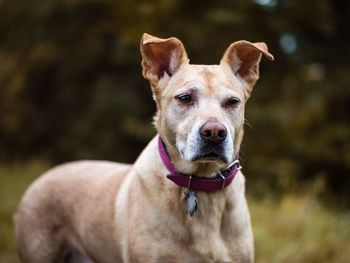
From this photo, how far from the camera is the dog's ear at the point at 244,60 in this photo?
4383 millimetres

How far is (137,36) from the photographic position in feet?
31.4

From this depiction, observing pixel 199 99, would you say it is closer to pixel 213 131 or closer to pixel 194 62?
pixel 213 131

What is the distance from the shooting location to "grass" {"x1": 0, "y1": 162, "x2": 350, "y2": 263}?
274 inches

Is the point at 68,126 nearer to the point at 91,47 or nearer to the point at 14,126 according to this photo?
the point at 14,126

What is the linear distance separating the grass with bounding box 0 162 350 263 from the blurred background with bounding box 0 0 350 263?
0.06 meters

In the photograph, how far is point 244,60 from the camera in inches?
176

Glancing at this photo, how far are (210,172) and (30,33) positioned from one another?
7.76 metres

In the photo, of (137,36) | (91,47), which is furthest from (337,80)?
(91,47)

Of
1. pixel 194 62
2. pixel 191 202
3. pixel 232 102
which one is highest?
pixel 232 102

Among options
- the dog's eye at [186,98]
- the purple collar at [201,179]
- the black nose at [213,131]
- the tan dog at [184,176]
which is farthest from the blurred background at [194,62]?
the black nose at [213,131]

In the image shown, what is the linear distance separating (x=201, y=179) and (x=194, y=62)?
6122 mm

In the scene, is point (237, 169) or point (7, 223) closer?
point (237, 169)

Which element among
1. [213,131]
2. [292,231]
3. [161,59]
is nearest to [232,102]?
[213,131]

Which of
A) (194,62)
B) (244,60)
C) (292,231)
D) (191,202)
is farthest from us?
(194,62)
